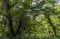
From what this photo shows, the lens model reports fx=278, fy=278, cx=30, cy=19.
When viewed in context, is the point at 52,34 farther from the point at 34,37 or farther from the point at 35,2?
the point at 35,2

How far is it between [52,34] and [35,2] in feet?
3.96

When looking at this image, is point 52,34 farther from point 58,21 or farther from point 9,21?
point 9,21

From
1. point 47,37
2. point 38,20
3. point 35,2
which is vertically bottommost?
point 47,37

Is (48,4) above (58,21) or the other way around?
above

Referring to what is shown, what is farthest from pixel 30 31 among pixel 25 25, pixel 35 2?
pixel 35 2

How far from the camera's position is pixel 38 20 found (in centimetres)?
887

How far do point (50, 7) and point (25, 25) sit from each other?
0.99m

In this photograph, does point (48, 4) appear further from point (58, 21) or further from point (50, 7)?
point (58, 21)

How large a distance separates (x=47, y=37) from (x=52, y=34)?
1.10ft

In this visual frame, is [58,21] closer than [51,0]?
No

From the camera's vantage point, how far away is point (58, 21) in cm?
911

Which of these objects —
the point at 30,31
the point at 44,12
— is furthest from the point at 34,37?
the point at 44,12

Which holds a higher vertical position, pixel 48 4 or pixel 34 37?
pixel 48 4

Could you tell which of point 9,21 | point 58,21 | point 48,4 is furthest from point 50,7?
point 9,21
